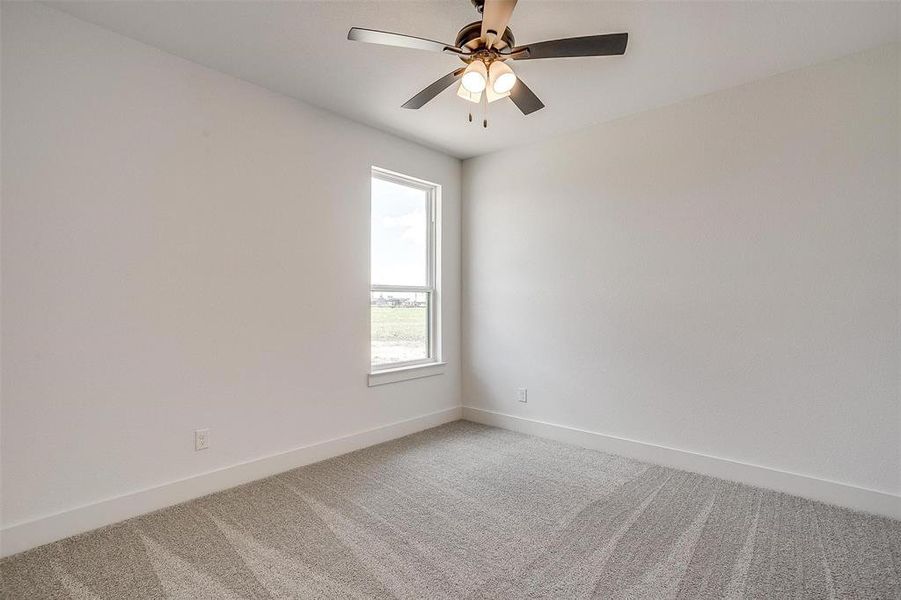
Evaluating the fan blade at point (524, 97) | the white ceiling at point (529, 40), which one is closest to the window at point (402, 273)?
the white ceiling at point (529, 40)

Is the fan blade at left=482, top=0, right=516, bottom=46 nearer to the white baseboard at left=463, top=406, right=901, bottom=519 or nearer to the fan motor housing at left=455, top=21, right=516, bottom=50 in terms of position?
the fan motor housing at left=455, top=21, right=516, bottom=50

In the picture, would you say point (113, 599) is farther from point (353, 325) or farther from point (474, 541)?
point (353, 325)

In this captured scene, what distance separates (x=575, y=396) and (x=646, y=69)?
2.38 metres

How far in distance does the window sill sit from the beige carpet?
0.82 metres

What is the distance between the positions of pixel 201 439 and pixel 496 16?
2.69 meters

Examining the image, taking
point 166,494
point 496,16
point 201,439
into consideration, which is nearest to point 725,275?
point 496,16

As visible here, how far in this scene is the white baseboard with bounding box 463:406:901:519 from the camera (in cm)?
254

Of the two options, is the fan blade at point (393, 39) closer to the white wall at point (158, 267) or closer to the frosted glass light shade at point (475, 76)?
the frosted glass light shade at point (475, 76)

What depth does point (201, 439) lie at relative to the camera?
273 cm

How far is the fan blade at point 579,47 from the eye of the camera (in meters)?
1.90

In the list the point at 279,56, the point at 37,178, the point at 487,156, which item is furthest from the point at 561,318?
the point at 37,178

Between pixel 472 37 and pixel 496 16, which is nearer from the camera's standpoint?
pixel 496 16

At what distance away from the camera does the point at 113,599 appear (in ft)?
5.91

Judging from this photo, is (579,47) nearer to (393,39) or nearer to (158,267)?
(393,39)
